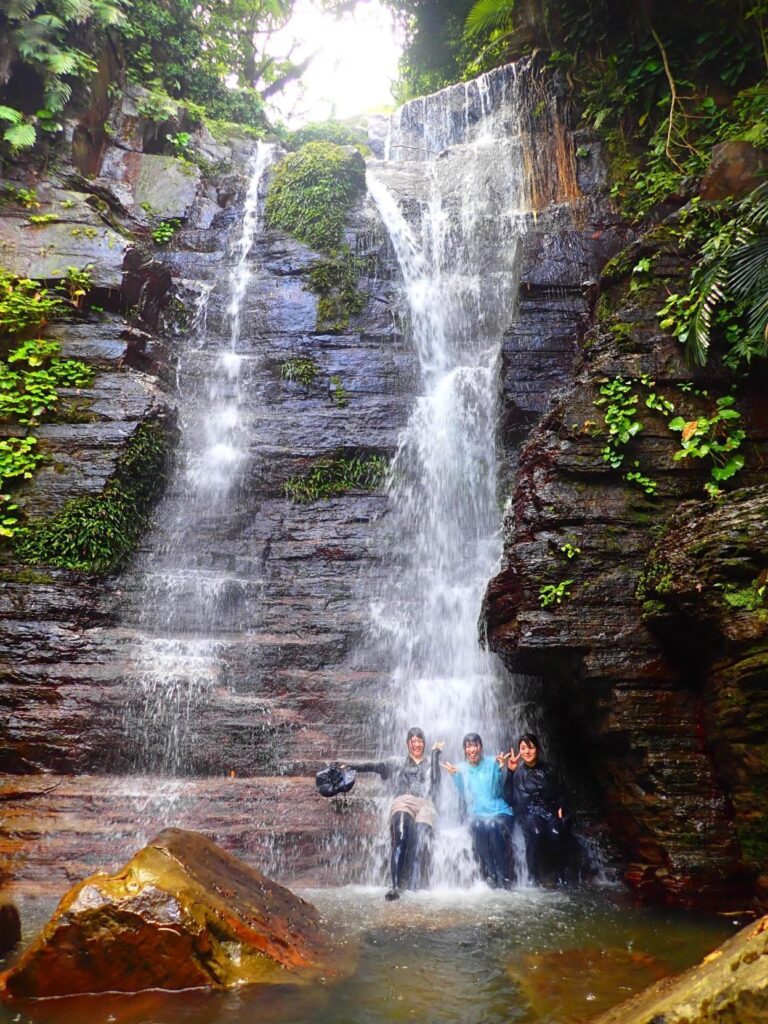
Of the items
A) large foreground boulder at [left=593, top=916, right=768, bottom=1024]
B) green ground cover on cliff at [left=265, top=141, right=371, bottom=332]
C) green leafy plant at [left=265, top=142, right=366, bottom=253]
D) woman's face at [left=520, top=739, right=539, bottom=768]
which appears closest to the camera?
large foreground boulder at [left=593, top=916, right=768, bottom=1024]

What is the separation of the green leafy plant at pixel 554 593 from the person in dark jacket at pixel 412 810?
1679mm

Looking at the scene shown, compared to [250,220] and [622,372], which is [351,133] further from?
[622,372]

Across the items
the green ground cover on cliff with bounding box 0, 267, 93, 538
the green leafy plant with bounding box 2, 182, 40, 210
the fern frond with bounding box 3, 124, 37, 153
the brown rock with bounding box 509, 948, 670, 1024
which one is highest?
the fern frond with bounding box 3, 124, 37, 153

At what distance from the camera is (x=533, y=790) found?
6203 mm

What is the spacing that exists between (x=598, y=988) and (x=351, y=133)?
812 inches

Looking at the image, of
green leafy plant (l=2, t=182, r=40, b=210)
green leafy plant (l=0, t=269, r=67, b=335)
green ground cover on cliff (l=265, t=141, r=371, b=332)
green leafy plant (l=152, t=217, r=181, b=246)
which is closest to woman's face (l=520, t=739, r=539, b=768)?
green ground cover on cliff (l=265, t=141, r=371, b=332)

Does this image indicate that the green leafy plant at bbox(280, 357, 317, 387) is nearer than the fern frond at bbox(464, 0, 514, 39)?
Yes

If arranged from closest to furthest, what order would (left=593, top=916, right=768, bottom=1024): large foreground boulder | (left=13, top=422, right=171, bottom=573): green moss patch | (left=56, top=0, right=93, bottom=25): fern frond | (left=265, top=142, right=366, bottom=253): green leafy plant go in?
(left=593, top=916, right=768, bottom=1024): large foreground boulder
(left=13, top=422, right=171, bottom=573): green moss patch
(left=56, top=0, right=93, bottom=25): fern frond
(left=265, top=142, right=366, bottom=253): green leafy plant

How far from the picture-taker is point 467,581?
9820 mm

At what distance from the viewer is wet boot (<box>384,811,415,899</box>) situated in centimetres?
588

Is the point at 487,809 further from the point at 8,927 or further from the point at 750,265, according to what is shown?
the point at 750,265

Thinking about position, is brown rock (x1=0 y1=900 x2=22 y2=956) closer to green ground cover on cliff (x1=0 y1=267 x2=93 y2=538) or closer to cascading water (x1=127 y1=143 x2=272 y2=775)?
cascading water (x1=127 y1=143 x2=272 y2=775)

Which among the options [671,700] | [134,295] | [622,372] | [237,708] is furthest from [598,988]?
[134,295]

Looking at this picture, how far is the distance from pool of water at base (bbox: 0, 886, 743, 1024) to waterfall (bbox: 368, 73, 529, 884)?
1087 mm
